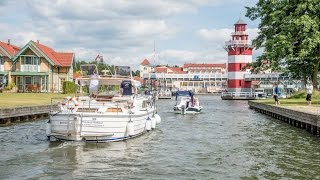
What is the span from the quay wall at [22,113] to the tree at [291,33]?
73.8 ft

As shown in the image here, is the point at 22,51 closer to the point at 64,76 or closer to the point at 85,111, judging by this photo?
the point at 64,76

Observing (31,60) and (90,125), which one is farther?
(31,60)

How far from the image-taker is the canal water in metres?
18.1

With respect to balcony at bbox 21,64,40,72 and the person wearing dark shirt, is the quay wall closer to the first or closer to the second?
the person wearing dark shirt

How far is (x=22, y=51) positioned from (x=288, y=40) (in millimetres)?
42373

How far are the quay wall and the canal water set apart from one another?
3.17 meters

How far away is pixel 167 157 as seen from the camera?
21.8 m

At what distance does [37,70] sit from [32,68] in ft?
2.62

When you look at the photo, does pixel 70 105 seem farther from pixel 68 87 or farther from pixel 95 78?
pixel 68 87

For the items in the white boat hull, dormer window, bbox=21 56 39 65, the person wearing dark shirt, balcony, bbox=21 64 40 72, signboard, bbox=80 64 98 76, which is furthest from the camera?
dormer window, bbox=21 56 39 65

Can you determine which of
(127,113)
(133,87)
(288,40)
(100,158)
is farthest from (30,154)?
(288,40)

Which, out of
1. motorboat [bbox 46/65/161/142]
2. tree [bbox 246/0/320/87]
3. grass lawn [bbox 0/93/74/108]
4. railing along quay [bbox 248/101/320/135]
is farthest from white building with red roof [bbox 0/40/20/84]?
motorboat [bbox 46/65/161/142]

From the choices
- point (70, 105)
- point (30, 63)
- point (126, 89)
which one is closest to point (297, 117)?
point (126, 89)

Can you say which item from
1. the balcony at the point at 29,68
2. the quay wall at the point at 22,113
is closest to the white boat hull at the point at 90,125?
→ the quay wall at the point at 22,113
